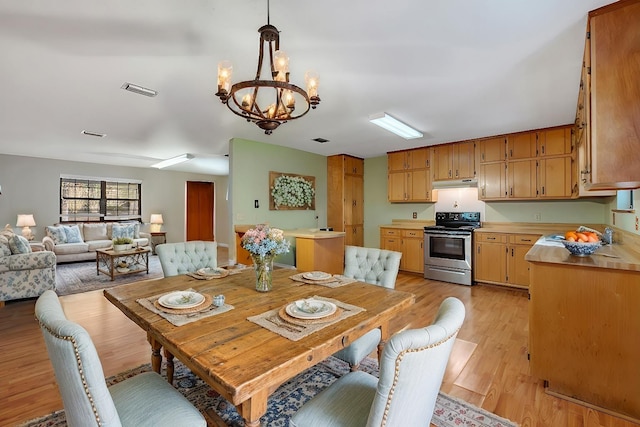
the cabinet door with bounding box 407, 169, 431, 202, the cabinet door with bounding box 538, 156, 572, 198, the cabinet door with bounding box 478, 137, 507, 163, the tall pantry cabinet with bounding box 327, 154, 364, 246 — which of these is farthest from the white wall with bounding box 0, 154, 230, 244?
the cabinet door with bounding box 538, 156, 572, 198

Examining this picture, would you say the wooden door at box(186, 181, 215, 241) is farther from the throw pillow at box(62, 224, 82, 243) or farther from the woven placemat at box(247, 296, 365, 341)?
the woven placemat at box(247, 296, 365, 341)

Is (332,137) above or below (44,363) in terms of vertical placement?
above

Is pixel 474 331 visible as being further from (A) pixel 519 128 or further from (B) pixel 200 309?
(A) pixel 519 128

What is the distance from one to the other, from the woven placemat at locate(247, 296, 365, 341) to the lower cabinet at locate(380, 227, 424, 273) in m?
4.20

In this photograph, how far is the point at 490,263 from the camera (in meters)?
4.66

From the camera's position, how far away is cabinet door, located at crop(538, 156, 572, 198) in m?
4.23

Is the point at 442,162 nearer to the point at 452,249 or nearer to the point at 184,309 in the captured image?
the point at 452,249

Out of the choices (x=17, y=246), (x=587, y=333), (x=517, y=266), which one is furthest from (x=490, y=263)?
(x=17, y=246)

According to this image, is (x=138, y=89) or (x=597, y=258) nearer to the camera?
(x=597, y=258)

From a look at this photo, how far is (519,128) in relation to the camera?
4.32m

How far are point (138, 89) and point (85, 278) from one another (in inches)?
160

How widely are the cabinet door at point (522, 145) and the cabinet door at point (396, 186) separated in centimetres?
178

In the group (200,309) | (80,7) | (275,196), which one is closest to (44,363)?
(200,309)

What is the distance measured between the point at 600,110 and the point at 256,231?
2.19 metres
